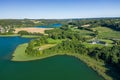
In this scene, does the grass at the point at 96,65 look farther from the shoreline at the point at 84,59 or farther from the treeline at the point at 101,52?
the treeline at the point at 101,52

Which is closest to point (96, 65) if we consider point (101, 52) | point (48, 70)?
point (101, 52)

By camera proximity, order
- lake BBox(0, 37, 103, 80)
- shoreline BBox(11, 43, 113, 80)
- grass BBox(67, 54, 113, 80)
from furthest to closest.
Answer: shoreline BBox(11, 43, 113, 80), grass BBox(67, 54, 113, 80), lake BBox(0, 37, 103, 80)

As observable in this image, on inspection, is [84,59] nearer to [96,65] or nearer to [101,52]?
[101,52]

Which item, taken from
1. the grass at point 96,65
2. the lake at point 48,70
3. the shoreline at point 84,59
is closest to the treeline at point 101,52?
the grass at point 96,65

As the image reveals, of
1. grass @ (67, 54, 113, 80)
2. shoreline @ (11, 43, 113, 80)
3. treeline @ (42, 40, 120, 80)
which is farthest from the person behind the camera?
treeline @ (42, 40, 120, 80)

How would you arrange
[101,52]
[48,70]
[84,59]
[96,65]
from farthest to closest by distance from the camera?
[84,59]
[101,52]
[96,65]
[48,70]

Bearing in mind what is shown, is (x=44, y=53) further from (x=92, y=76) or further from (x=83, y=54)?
(x=92, y=76)

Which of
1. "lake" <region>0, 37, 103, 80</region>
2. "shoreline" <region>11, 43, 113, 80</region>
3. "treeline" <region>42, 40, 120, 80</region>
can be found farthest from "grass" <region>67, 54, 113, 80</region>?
"treeline" <region>42, 40, 120, 80</region>

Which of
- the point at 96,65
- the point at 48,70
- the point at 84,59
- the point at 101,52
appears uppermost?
the point at 101,52

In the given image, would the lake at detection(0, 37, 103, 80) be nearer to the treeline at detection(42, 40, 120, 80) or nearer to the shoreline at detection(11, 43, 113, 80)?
the shoreline at detection(11, 43, 113, 80)
